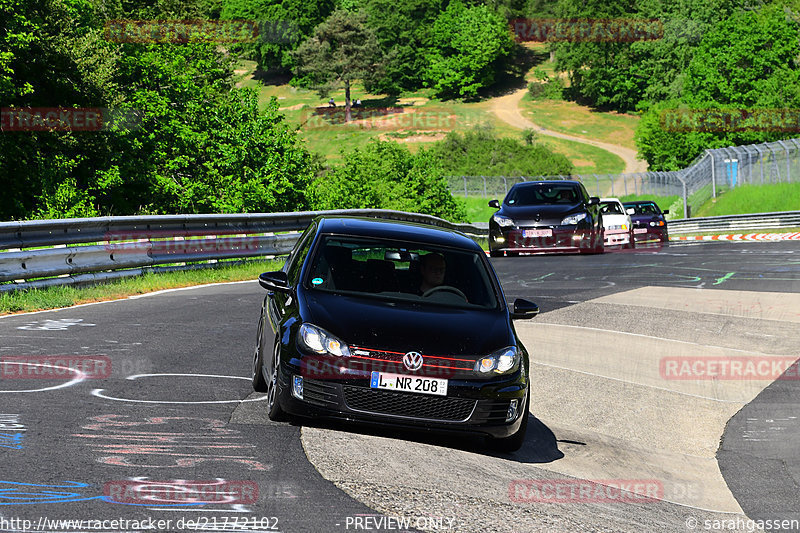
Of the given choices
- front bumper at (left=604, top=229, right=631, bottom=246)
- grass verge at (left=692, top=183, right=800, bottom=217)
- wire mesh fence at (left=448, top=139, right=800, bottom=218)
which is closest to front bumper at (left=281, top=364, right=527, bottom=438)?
front bumper at (left=604, top=229, right=631, bottom=246)

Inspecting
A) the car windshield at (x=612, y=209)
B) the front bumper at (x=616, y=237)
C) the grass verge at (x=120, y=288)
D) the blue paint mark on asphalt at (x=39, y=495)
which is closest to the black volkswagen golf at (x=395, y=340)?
the blue paint mark on asphalt at (x=39, y=495)

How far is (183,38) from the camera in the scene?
172ft

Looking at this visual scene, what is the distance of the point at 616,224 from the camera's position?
29.9 metres

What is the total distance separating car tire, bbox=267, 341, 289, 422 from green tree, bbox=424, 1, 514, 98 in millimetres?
138311

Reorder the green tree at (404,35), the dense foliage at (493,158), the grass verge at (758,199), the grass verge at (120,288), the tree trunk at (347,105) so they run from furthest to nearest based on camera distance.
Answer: the green tree at (404,35) < the tree trunk at (347,105) < the dense foliage at (493,158) < the grass verge at (758,199) < the grass verge at (120,288)

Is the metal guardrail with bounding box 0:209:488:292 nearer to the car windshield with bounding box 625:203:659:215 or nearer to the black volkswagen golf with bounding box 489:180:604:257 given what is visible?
the black volkswagen golf with bounding box 489:180:604:257

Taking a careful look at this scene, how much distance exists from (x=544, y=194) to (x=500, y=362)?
17.0 metres

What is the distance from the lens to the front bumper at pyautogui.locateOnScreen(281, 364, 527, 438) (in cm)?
683

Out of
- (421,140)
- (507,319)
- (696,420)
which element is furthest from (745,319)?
(421,140)

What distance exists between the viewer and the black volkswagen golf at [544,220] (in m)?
23.1

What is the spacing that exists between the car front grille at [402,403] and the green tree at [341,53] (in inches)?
5038

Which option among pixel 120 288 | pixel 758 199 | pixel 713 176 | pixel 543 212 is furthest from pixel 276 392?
pixel 713 176

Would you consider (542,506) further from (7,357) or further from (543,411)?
(7,357)

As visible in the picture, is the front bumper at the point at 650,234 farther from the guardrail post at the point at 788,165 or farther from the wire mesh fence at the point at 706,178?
the wire mesh fence at the point at 706,178
